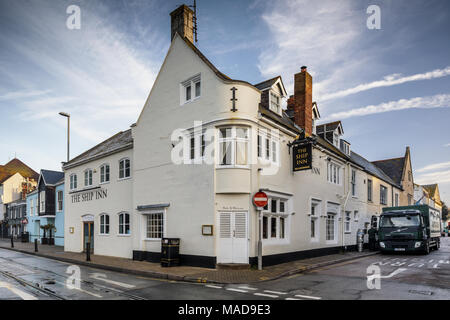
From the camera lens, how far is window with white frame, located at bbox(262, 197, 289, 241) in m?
15.3

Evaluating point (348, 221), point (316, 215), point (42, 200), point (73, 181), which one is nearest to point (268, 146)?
point (316, 215)

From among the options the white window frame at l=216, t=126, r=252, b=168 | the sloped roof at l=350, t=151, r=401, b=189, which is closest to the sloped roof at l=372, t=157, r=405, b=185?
the sloped roof at l=350, t=151, r=401, b=189

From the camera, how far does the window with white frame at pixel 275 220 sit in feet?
50.1

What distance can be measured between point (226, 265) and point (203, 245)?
135cm

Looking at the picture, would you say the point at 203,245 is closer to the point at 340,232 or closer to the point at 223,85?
the point at 223,85

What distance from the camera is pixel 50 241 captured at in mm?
31609

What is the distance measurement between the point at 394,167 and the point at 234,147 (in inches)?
1372

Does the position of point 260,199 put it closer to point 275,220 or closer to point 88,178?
point 275,220

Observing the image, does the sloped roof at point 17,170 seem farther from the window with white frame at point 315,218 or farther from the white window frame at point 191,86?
the window with white frame at point 315,218

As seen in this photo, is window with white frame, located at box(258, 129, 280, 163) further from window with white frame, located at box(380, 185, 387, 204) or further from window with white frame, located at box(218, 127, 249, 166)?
window with white frame, located at box(380, 185, 387, 204)

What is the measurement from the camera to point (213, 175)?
14195mm

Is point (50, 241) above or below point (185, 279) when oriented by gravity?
below
